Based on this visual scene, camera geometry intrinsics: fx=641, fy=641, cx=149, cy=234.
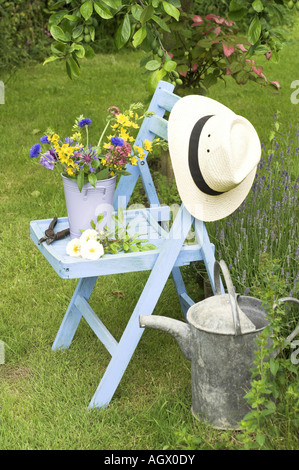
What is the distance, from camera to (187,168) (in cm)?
255

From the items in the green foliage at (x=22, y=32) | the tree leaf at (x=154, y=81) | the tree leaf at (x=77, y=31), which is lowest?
the green foliage at (x=22, y=32)

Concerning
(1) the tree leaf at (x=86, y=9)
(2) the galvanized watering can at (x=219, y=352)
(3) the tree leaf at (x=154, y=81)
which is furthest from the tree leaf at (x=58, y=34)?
(2) the galvanized watering can at (x=219, y=352)

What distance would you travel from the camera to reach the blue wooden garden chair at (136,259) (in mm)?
2549

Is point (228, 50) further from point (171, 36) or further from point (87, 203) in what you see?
point (87, 203)

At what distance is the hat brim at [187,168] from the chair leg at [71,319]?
27.9 inches

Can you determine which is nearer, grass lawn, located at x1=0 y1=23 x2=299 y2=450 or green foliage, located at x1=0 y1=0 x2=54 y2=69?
grass lawn, located at x1=0 y1=23 x2=299 y2=450

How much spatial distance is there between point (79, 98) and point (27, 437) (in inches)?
206

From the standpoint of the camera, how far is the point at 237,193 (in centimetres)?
271

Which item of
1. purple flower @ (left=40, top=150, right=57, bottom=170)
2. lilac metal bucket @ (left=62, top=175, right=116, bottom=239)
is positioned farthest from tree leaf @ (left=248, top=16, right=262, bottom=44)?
purple flower @ (left=40, top=150, right=57, bottom=170)

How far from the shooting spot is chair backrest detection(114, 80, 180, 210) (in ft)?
9.57

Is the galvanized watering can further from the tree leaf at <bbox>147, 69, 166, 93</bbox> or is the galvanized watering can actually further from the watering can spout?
the tree leaf at <bbox>147, 69, 166, 93</bbox>

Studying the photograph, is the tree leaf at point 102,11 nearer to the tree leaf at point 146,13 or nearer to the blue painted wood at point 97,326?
the tree leaf at point 146,13

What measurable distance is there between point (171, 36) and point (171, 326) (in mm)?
2708
